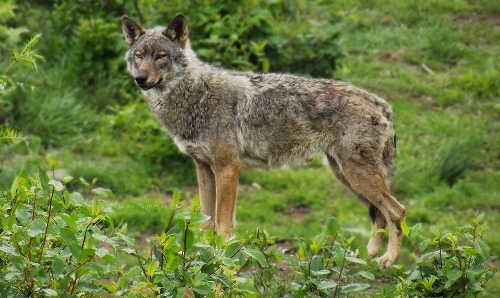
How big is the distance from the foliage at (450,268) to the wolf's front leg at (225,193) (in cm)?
235

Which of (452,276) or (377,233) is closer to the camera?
(452,276)

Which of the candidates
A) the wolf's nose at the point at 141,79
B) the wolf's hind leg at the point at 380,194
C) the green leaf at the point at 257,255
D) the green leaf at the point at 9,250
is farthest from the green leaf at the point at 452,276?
the wolf's nose at the point at 141,79

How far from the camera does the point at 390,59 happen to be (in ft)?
44.4

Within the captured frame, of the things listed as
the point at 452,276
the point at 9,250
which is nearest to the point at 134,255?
the point at 9,250

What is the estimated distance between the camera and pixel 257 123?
25.3 ft

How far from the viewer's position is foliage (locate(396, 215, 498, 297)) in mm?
5152

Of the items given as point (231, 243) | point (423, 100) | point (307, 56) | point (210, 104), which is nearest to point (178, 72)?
point (210, 104)

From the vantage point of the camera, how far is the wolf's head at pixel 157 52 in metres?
7.38

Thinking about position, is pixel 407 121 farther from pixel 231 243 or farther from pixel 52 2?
pixel 231 243

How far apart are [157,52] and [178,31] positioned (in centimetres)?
34

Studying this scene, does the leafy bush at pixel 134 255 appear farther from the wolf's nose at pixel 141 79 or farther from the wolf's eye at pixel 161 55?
the wolf's eye at pixel 161 55

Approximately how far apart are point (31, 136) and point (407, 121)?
16.0ft

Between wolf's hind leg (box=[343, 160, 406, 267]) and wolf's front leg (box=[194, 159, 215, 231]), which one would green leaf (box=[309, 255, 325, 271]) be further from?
wolf's front leg (box=[194, 159, 215, 231])

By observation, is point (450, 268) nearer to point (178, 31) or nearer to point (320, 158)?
point (178, 31)
